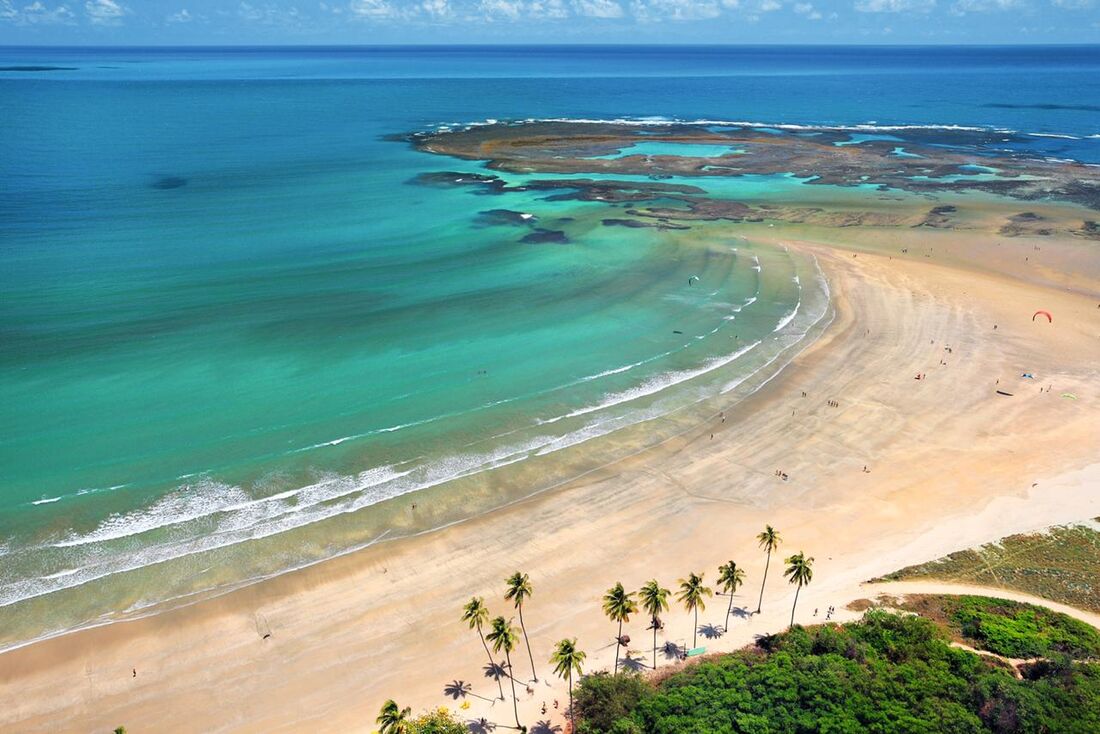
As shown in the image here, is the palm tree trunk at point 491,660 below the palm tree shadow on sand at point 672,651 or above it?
below

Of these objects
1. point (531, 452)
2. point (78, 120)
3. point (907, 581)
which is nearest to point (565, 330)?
point (531, 452)

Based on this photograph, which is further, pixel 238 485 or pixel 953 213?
pixel 953 213

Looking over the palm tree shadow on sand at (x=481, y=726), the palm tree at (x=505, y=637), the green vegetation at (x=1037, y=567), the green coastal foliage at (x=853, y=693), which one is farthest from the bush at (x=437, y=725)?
the green vegetation at (x=1037, y=567)

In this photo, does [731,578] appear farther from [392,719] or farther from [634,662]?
[392,719]

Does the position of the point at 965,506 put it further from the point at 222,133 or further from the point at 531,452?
the point at 222,133

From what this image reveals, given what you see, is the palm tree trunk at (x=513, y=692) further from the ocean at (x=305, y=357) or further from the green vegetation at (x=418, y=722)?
the ocean at (x=305, y=357)

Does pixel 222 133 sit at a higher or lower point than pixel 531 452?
higher

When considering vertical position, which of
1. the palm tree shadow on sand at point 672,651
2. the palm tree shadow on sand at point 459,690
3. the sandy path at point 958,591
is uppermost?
the sandy path at point 958,591
